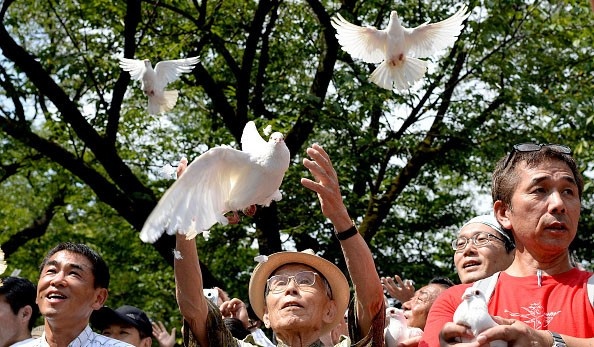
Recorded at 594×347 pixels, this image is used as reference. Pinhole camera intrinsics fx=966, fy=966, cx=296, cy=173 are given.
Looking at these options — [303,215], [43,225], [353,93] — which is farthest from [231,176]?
[43,225]

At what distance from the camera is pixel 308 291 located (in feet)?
15.6

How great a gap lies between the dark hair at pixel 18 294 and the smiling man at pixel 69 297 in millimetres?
905

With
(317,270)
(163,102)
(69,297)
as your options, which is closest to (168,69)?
(163,102)

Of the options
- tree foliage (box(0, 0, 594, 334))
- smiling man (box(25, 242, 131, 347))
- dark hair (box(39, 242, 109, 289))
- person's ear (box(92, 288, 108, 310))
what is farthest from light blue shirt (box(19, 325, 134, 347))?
tree foliage (box(0, 0, 594, 334))

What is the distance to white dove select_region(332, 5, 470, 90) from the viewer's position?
5953 mm

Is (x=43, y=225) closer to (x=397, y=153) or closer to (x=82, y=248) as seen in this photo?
(x=397, y=153)

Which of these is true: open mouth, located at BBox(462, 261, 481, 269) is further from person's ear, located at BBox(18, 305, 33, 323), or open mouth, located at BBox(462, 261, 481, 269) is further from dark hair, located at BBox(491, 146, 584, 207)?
person's ear, located at BBox(18, 305, 33, 323)

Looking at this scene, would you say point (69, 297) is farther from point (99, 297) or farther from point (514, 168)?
point (514, 168)

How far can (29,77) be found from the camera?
1318 cm

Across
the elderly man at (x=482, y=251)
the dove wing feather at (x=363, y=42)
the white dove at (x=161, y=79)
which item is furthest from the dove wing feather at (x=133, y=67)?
the elderly man at (x=482, y=251)

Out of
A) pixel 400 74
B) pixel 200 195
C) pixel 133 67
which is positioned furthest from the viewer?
Answer: pixel 133 67

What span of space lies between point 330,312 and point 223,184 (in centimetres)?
116

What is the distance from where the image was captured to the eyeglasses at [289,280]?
480 cm

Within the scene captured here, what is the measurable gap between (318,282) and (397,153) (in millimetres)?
10581
